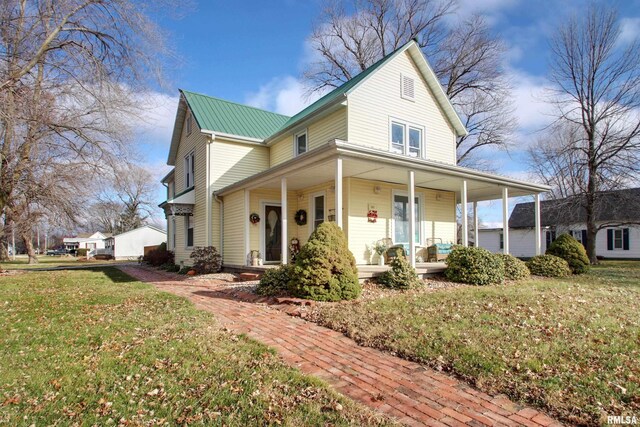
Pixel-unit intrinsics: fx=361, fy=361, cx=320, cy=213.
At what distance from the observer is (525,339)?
4711mm

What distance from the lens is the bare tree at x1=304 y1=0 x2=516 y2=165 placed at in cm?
2291

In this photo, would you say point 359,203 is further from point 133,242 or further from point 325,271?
point 133,242

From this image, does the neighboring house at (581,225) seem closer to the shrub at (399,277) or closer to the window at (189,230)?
the shrub at (399,277)

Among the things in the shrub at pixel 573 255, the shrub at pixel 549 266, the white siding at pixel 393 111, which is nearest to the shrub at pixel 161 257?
the white siding at pixel 393 111

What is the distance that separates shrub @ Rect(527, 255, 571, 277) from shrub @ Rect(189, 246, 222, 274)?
10.9m

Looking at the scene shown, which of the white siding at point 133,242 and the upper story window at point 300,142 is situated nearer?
the upper story window at point 300,142

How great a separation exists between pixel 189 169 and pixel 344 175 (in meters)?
8.84

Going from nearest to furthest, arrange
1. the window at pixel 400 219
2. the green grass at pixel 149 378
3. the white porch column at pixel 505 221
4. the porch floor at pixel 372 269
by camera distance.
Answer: the green grass at pixel 149 378
the porch floor at pixel 372 269
the white porch column at pixel 505 221
the window at pixel 400 219

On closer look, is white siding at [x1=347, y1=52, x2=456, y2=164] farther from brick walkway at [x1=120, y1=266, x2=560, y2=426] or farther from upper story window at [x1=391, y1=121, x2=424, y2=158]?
brick walkway at [x1=120, y1=266, x2=560, y2=426]

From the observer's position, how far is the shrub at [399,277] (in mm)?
8602

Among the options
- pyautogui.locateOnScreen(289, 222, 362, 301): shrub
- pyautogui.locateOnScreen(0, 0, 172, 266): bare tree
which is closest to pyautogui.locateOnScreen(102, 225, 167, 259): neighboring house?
pyautogui.locateOnScreen(0, 0, 172, 266): bare tree

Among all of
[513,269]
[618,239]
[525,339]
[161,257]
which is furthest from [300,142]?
[618,239]

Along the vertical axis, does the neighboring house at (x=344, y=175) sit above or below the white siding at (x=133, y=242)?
above

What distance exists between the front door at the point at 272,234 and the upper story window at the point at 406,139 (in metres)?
4.96
